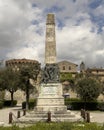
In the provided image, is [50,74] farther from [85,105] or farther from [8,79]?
[8,79]

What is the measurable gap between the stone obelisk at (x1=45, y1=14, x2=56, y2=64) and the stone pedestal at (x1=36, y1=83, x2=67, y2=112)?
209cm

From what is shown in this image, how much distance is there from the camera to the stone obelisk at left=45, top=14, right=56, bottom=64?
25.2 m

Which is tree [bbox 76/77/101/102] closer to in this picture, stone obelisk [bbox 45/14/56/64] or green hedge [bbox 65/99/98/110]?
green hedge [bbox 65/99/98/110]

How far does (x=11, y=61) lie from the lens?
94.9 m

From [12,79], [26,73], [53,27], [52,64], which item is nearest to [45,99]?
[52,64]

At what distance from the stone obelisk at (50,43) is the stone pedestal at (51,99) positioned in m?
2.09

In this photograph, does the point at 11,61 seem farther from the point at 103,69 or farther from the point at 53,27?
the point at 53,27

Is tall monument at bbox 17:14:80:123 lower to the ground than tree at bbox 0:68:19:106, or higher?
lower

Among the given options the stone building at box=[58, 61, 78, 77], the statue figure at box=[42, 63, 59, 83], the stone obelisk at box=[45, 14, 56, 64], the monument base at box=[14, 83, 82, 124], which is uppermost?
the stone building at box=[58, 61, 78, 77]

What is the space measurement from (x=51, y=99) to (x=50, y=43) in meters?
4.52

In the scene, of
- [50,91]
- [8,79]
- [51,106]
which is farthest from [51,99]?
[8,79]

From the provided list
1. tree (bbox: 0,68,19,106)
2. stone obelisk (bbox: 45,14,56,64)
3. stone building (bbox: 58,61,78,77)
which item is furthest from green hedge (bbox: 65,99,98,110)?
stone building (bbox: 58,61,78,77)

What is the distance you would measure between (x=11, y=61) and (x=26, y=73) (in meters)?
51.9

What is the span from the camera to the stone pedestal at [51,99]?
23.5 m
